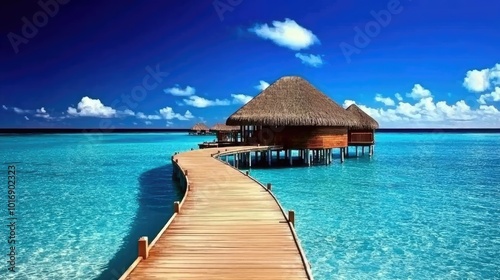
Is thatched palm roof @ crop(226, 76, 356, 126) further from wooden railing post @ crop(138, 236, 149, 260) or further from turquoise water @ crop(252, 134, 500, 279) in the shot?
wooden railing post @ crop(138, 236, 149, 260)

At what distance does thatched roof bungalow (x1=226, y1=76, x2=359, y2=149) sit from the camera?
2569 cm

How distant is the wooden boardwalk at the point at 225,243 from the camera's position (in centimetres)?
521

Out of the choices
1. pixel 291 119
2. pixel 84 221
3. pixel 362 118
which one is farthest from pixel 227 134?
pixel 84 221

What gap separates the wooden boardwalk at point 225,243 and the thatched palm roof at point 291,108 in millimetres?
15212

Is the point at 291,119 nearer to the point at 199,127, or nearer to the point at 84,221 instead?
the point at 84,221

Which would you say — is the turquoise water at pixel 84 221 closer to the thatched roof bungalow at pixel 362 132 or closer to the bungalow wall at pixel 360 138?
the bungalow wall at pixel 360 138

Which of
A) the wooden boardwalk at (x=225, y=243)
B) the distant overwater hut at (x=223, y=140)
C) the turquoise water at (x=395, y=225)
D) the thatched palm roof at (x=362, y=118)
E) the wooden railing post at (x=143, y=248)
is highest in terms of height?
the thatched palm roof at (x=362, y=118)

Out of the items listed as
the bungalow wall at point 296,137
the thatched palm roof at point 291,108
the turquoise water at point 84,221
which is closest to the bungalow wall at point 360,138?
the thatched palm roof at point 291,108

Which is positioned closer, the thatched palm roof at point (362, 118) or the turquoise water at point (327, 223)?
the turquoise water at point (327, 223)

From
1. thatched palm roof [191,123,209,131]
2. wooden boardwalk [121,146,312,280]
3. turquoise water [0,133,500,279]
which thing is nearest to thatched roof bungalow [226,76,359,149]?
turquoise water [0,133,500,279]

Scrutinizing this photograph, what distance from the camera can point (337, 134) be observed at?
28266 mm

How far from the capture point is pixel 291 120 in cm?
2548

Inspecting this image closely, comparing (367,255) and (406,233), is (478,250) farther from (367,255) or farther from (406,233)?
(367,255)

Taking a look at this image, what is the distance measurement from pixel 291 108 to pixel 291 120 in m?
1.25
